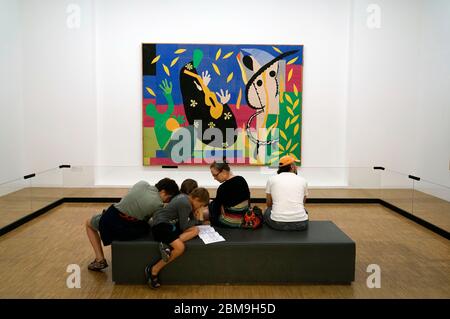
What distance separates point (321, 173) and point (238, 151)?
1809 mm

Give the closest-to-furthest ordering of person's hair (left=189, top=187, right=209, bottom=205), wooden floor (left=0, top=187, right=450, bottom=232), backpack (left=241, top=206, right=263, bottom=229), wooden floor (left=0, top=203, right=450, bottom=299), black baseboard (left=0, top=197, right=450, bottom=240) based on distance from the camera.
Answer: wooden floor (left=0, top=203, right=450, bottom=299) → person's hair (left=189, top=187, right=209, bottom=205) → backpack (left=241, top=206, right=263, bottom=229) → black baseboard (left=0, top=197, right=450, bottom=240) → wooden floor (left=0, top=187, right=450, bottom=232)

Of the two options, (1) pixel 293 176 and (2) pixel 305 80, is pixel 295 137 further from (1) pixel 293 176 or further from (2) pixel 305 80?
(1) pixel 293 176

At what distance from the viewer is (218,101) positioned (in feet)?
30.6

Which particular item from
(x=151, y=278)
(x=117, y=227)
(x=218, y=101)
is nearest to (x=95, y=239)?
(x=117, y=227)

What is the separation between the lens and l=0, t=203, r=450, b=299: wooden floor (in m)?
4.34

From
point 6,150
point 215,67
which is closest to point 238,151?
point 215,67

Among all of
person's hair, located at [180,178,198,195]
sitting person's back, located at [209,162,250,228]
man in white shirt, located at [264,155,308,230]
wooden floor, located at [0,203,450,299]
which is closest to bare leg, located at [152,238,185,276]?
wooden floor, located at [0,203,450,299]

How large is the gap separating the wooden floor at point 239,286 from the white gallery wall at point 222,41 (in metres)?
2.32

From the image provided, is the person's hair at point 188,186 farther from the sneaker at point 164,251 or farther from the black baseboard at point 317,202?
the black baseboard at point 317,202

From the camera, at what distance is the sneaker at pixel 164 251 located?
14.3 feet

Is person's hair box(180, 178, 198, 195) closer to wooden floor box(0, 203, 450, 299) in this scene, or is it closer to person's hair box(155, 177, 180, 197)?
person's hair box(155, 177, 180, 197)

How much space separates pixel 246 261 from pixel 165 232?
0.86 meters

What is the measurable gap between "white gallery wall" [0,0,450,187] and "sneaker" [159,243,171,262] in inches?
192

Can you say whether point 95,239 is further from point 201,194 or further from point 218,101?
point 218,101
